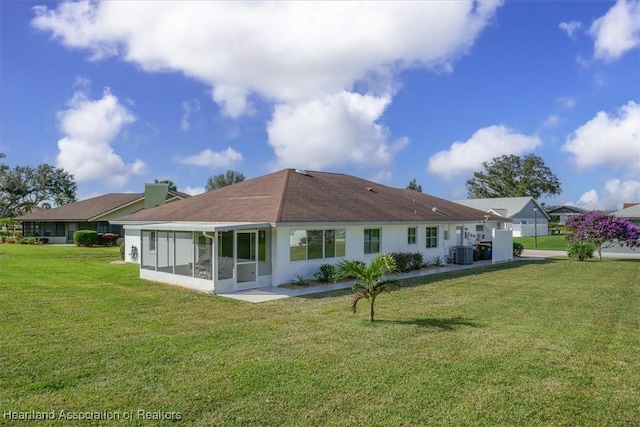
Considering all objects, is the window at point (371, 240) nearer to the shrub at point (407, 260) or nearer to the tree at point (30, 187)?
the shrub at point (407, 260)

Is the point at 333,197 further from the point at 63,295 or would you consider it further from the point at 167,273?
the point at 63,295

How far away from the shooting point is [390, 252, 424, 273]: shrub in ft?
60.8

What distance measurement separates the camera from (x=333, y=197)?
19.3 meters

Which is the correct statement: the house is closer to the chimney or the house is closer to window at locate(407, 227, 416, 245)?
window at locate(407, 227, 416, 245)

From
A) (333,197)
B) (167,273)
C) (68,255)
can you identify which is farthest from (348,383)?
(68,255)

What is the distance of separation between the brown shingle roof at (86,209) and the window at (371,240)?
2854 cm

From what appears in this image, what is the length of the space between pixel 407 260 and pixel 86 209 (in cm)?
3356

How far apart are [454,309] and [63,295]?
35.5 feet

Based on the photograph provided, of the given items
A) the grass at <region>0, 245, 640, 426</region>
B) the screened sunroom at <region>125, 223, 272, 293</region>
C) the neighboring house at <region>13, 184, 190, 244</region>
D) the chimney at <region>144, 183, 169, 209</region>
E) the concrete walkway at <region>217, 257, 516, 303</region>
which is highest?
the chimney at <region>144, 183, 169, 209</region>

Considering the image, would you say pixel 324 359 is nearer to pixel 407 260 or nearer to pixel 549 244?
pixel 407 260

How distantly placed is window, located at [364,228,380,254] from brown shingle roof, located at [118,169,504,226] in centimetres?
70

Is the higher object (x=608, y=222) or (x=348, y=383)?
(x=608, y=222)

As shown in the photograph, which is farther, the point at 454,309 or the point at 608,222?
Answer: the point at 608,222

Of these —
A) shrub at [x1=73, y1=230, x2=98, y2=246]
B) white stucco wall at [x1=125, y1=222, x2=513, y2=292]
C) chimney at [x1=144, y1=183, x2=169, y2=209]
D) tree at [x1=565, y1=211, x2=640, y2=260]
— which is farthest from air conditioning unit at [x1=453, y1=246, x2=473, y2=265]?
shrub at [x1=73, y1=230, x2=98, y2=246]
